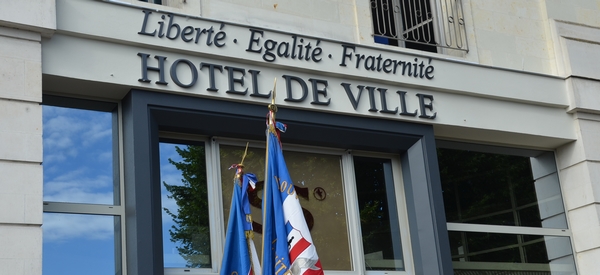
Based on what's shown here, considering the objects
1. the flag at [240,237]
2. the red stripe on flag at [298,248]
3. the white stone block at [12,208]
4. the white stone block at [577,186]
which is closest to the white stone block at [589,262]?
the white stone block at [577,186]

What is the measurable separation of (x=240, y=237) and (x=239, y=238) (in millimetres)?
24

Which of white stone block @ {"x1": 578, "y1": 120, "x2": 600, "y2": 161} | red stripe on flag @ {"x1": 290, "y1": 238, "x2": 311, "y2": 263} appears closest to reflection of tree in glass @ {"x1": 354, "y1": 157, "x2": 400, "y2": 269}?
red stripe on flag @ {"x1": 290, "y1": 238, "x2": 311, "y2": 263}

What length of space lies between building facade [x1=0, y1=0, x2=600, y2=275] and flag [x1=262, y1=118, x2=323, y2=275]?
769 millimetres

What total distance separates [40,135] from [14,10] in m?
1.07

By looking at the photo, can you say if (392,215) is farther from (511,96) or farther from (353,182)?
(511,96)

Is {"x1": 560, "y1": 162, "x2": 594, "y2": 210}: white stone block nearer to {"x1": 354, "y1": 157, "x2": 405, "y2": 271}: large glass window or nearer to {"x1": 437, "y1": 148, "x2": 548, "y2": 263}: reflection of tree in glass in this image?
{"x1": 437, "y1": 148, "x2": 548, "y2": 263}: reflection of tree in glass

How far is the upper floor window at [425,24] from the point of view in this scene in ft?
32.3

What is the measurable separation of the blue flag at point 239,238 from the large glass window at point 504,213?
9.39 ft

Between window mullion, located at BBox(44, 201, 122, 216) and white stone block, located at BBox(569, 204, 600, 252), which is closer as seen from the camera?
window mullion, located at BBox(44, 201, 122, 216)

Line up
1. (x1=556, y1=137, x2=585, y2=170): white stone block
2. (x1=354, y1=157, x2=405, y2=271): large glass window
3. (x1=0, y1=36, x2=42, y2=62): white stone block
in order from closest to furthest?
1. (x1=0, y1=36, x2=42, y2=62): white stone block
2. (x1=354, y1=157, x2=405, y2=271): large glass window
3. (x1=556, y1=137, x2=585, y2=170): white stone block

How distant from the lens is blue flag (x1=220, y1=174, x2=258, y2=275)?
23.4 ft

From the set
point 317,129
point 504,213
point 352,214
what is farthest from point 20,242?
point 504,213

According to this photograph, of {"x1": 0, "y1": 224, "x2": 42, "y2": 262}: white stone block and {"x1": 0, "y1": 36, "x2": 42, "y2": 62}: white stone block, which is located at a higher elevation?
{"x1": 0, "y1": 36, "x2": 42, "y2": 62}: white stone block

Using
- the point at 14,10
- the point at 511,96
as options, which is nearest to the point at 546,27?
the point at 511,96
